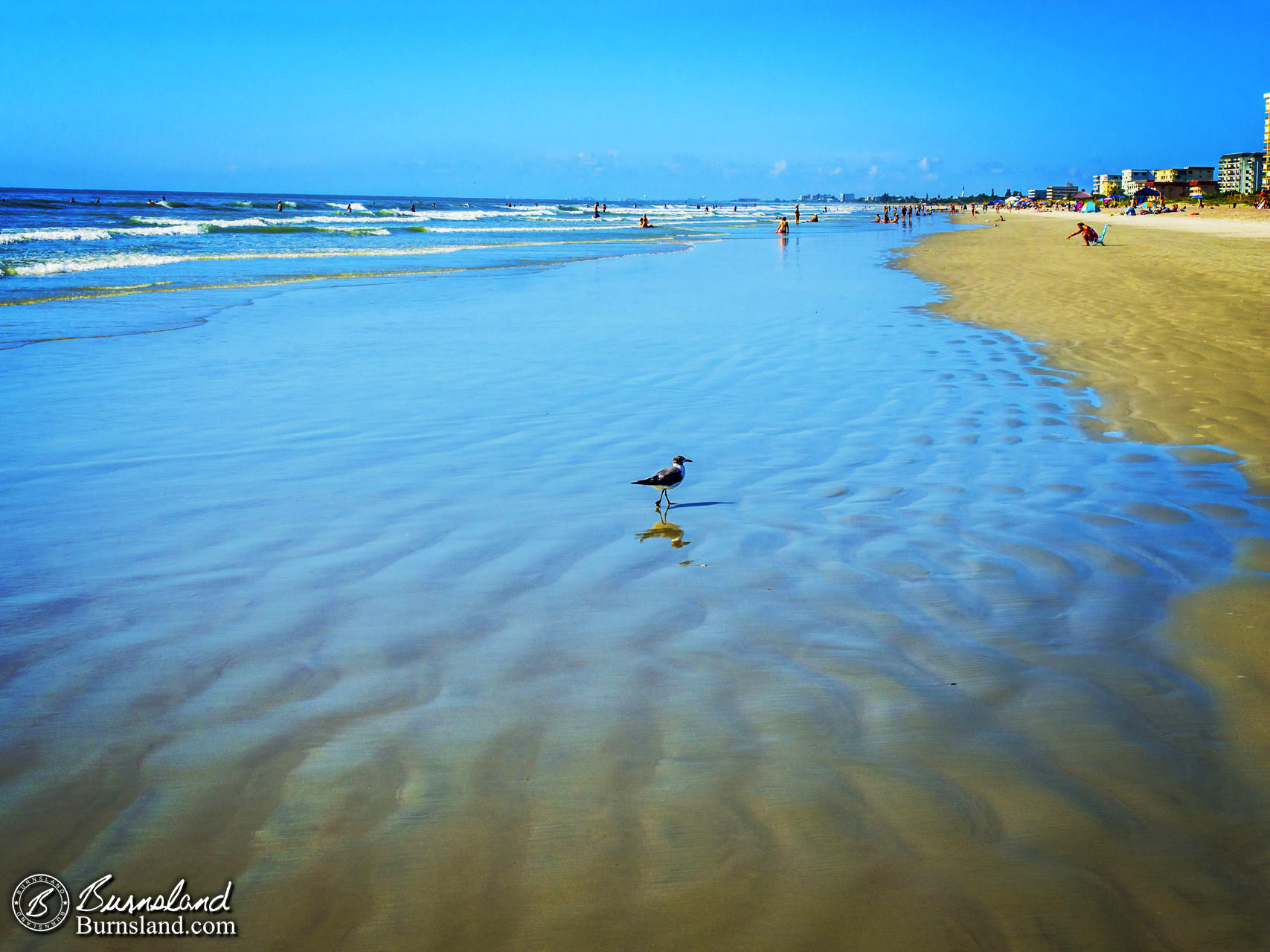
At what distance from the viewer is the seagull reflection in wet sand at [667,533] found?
5227 millimetres

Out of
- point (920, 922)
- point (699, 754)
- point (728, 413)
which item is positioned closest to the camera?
point (920, 922)

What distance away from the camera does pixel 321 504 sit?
5891 millimetres

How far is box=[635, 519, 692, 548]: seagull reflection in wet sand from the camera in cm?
523

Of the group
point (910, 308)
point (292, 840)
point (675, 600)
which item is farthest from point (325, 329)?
point (292, 840)

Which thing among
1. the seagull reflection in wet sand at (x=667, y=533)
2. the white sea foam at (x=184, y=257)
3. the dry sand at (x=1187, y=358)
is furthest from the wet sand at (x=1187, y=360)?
the white sea foam at (x=184, y=257)

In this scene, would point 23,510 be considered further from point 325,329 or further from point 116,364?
point 325,329

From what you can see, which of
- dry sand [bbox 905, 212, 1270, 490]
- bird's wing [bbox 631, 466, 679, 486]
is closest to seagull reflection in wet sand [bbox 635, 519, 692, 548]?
bird's wing [bbox 631, 466, 679, 486]

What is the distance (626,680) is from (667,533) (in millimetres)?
1797

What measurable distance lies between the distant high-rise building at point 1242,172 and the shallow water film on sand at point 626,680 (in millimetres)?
149007

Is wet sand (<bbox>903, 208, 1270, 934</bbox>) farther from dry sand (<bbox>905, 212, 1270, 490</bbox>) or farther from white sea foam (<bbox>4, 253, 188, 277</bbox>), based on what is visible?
white sea foam (<bbox>4, 253, 188, 277</bbox>)

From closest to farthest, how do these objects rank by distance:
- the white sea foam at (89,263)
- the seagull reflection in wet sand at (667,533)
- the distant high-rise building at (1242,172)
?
1. the seagull reflection in wet sand at (667,533)
2. the white sea foam at (89,263)
3. the distant high-rise building at (1242,172)

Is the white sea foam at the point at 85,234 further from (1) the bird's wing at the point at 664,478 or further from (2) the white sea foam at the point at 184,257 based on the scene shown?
(1) the bird's wing at the point at 664,478

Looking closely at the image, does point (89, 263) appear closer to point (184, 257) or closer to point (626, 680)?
point (184, 257)

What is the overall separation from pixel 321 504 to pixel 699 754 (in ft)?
12.0
